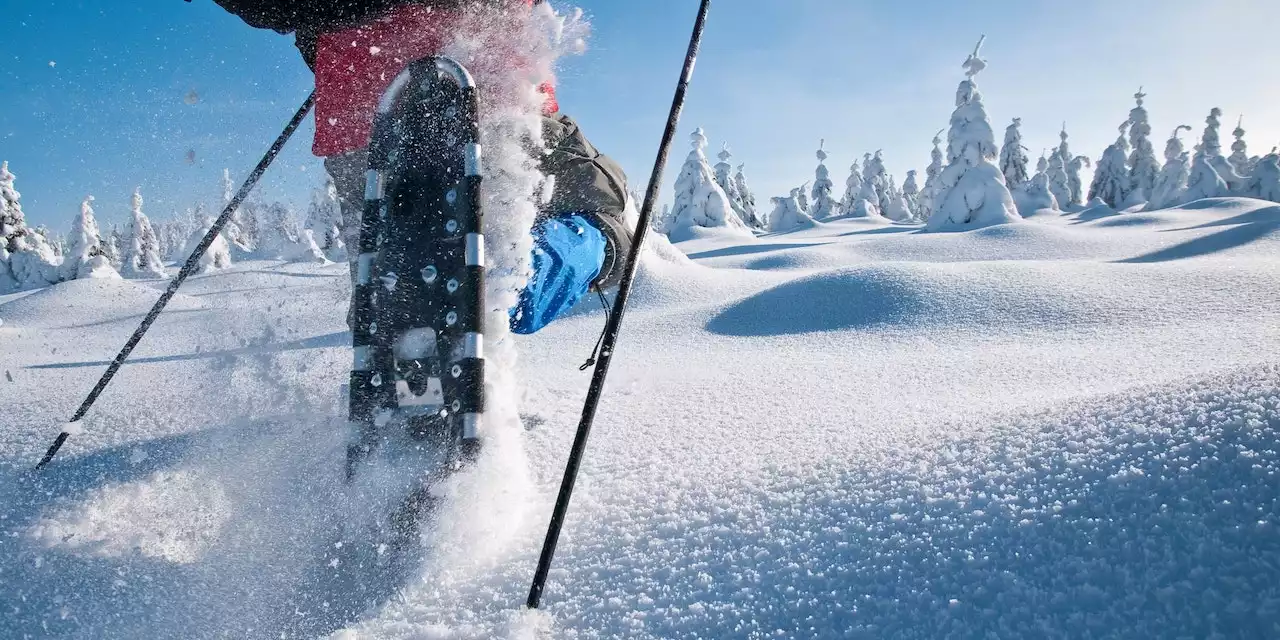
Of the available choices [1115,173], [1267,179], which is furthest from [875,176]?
[1267,179]

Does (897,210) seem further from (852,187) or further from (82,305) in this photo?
(82,305)

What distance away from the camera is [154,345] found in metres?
4.96

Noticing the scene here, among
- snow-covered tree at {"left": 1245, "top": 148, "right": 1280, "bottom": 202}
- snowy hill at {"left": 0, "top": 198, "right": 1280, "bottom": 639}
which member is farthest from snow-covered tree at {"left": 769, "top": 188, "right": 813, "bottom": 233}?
snowy hill at {"left": 0, "top": 198, "right": 1280, "bottom": 639}

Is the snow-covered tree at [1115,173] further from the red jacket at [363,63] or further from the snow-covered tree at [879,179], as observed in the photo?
the red jacket at [363,63]

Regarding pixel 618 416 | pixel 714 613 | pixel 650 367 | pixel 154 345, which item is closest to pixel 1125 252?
pixel 650 367

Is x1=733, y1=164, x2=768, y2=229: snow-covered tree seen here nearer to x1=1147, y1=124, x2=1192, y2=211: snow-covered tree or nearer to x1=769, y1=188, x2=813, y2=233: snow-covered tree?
x1=769, y1=188, x2=813, y2=233: snow-covered tree

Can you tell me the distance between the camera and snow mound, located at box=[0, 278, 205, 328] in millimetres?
8664

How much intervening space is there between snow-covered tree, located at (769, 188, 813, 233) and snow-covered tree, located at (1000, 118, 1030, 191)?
11899 mm

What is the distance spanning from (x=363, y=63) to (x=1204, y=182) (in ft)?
124

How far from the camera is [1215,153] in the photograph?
2933 centimetres

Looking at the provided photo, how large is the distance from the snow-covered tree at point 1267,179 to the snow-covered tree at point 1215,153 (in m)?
2.23

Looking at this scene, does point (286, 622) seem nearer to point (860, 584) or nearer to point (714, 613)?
point (714, 613)

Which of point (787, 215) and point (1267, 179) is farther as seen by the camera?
point (787, 215)

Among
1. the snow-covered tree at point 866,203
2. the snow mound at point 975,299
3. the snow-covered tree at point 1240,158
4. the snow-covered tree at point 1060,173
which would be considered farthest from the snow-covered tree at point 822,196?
the snow mound at point 975,299
